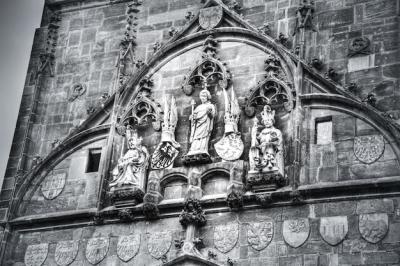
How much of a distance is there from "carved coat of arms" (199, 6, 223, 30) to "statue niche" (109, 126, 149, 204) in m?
2.89

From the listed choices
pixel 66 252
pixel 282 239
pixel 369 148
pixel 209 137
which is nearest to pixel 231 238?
pixel 282 239

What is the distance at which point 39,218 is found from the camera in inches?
730

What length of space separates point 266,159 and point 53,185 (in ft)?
16.8

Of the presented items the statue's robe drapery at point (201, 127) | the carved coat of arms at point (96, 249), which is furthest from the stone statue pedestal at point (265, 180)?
the carved coat of arms at point (96, 249)

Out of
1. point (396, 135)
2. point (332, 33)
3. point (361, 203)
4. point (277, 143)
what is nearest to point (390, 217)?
point (361, 203)

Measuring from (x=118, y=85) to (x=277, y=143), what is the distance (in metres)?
4.37

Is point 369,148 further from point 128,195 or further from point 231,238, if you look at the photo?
point 128,195

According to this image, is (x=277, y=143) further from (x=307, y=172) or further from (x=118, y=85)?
(x=118, y=85)

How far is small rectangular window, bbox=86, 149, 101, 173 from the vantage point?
19.1m

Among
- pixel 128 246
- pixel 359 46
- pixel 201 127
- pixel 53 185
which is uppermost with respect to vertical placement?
pixel 359 46

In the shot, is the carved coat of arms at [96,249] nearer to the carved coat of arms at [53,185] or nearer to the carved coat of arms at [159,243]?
the carved coat of arms at [159,243]

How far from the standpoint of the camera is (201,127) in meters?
17.8

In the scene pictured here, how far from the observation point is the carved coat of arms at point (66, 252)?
1789cm

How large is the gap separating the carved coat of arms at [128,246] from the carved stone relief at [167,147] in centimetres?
155
